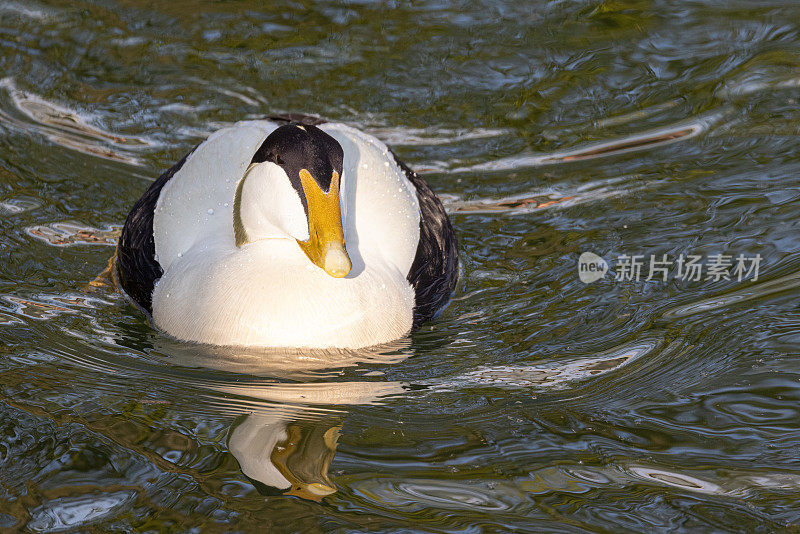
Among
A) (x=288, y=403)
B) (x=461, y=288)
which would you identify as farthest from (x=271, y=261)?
(x=461, y=288)

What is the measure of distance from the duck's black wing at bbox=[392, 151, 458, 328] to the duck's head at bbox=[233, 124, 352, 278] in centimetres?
74

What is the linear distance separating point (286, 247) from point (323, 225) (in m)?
0.32

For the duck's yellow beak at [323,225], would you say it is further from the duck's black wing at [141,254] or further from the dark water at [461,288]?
the duck's black wing at [141,254]

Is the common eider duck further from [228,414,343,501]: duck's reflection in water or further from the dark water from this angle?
[228,414,343,501]: duck's reflection in water

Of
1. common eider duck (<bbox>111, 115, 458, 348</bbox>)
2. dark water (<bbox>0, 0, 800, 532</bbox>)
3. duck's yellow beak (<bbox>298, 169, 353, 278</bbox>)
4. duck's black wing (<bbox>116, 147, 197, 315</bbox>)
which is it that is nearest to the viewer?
dark water (<bbox>0, 0, 800, 532</bbox>)

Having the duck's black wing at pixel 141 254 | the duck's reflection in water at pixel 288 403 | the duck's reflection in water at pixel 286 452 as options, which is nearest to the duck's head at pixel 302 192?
the duck's reflection in water at pixel 288 403

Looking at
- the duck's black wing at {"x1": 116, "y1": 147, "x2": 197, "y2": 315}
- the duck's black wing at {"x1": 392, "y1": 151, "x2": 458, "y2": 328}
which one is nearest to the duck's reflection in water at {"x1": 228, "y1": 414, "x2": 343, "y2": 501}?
the duck's black wing at {"x1": 392, "y1": 151, "x2": 458, "y2": 328}

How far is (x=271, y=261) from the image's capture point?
14.8 feet

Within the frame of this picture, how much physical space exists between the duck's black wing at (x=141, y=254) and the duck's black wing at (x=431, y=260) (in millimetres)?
1161

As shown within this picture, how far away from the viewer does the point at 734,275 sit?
541cm

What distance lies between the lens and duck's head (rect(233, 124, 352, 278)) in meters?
4.31

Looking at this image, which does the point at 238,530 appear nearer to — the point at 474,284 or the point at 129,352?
the point at 129,352

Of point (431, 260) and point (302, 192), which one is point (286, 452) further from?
point (431, 260)

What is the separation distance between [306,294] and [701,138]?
345 centimetres
